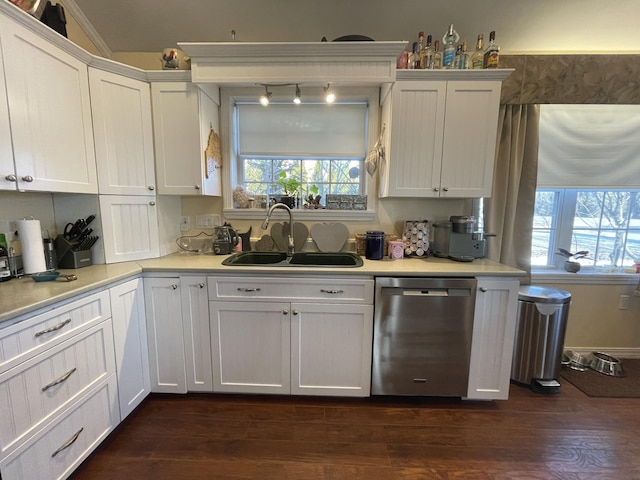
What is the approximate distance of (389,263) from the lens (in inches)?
76.0

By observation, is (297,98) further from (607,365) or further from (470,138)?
(607,365)

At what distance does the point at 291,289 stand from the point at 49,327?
116 cm

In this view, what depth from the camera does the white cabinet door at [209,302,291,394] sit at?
178cm

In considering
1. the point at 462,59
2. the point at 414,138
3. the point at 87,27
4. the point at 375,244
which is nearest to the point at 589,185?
the point at 462,59

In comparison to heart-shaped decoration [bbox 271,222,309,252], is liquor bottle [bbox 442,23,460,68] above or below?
above

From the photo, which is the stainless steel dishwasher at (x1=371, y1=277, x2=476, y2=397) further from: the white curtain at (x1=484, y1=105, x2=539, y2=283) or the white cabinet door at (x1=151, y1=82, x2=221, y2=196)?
the white cabinet door at (x1=151, y1=82, x2=221, y2=196)

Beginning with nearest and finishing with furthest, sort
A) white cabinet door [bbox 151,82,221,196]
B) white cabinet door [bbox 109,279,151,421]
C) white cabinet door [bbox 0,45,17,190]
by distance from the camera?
white cabinet door [bbox 0,45,17,190], white cabinet door [bbox 109,279,151,421], white cabinet door [bbox 151,82,221,196]

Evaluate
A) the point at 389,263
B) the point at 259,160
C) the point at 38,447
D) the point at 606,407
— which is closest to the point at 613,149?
the point at 606,407

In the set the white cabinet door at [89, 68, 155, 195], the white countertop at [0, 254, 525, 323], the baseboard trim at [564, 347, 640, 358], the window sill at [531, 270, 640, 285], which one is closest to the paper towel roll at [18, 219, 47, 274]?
the white countertop at [0, 254, 525, 323]

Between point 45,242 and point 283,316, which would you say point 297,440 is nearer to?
point 283,316

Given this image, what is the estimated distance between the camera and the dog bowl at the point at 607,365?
2.21 metres

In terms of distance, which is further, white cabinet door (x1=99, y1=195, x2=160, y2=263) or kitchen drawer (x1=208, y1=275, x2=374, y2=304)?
white cabinet door (x1=99, y1=195, x2=160, y2=263)

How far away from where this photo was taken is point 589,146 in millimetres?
2336

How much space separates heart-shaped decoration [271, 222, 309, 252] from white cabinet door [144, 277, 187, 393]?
0.84 m
